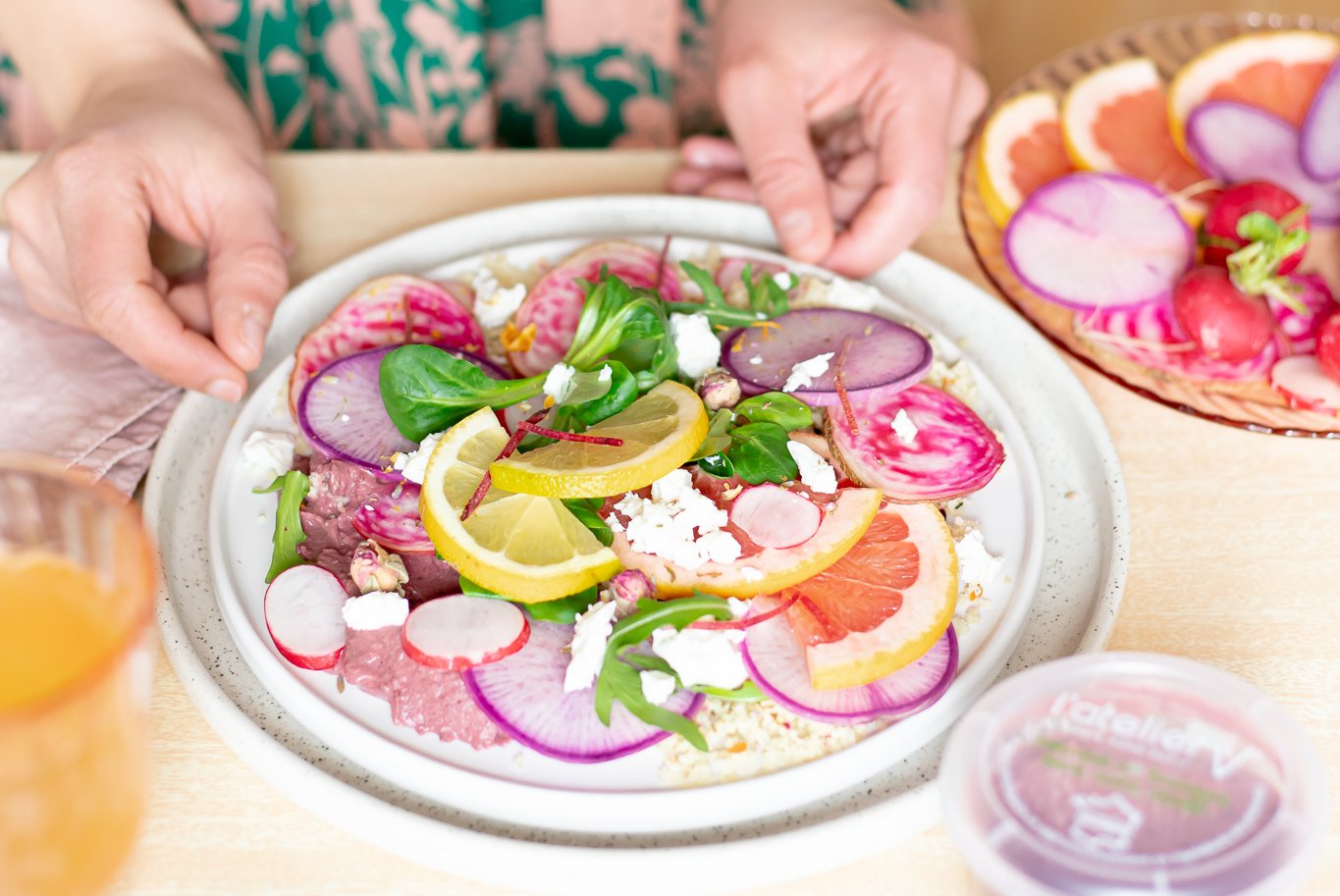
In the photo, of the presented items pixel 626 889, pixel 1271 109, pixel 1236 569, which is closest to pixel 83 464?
pixel 626 889

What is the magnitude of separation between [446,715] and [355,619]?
0.12 metres

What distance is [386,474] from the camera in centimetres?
106

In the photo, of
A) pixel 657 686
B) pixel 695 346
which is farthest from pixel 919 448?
pixel 657 686

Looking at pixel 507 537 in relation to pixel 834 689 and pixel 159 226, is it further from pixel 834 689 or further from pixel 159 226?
pixel 159 226

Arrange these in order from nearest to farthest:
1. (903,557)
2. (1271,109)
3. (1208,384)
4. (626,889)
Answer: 1. (626,889)
2. (903,557)
3. (1208,384)
4. (1271,109)

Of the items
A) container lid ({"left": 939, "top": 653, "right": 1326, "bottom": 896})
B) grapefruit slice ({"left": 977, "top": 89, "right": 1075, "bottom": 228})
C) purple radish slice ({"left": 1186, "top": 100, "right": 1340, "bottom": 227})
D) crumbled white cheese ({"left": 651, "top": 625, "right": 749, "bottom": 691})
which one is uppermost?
purple radish slice ({"left": 1186, "top": 100, "right": 1340, "bottom": 227})

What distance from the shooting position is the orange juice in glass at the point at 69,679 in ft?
1.91

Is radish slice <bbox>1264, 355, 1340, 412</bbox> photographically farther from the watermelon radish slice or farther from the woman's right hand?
the woman's right hand

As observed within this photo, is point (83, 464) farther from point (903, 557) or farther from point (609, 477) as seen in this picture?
point (903, 557)

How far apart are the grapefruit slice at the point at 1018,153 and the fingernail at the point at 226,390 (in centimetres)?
101

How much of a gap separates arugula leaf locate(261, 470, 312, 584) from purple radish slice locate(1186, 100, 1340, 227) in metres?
1.23

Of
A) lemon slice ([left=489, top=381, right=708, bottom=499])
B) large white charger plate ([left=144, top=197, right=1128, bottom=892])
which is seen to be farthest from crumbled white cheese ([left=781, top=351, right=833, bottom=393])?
large white charger plate ([left=144, top=197, right=1128, bottom=892])

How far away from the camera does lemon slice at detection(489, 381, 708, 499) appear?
3.01ft

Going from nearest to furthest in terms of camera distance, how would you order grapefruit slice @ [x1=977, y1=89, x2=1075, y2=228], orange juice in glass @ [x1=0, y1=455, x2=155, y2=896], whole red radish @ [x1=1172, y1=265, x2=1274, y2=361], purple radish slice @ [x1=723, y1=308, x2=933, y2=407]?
orange juice in glass @ [x1=0, y1=455, x2=155, y2=896], purple radish slice @ [x1=723, y1=308, x2=933, y2=407], whole red radish @ [x1=1172, y1=265, x2=1274, y2=361], grapefruit slice @ [x1=977, y1=89, x2=1075, y2=228]
